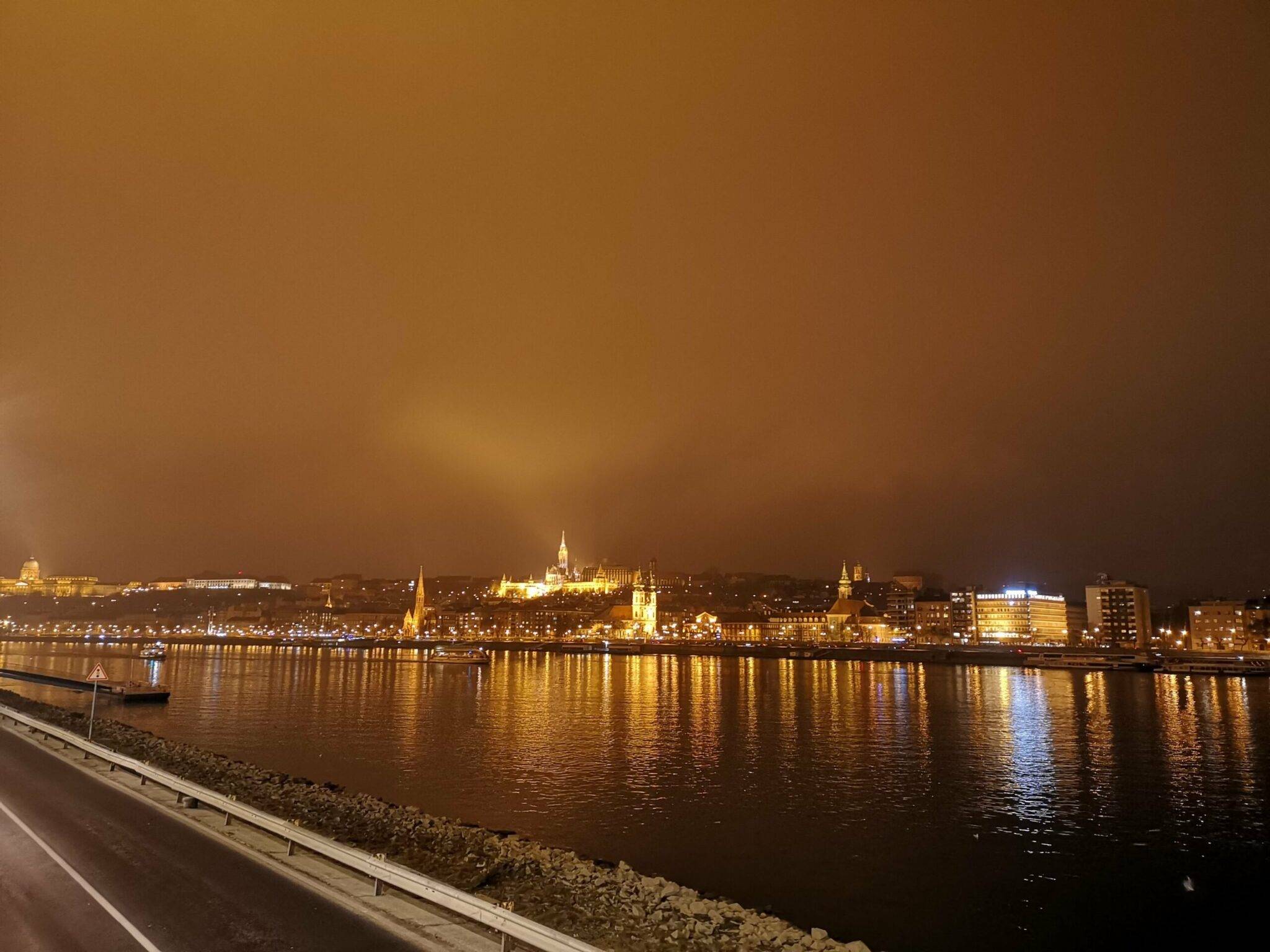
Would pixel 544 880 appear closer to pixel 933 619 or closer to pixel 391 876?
pixel 391 876

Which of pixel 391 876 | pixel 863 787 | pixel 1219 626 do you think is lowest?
pixel 863 787

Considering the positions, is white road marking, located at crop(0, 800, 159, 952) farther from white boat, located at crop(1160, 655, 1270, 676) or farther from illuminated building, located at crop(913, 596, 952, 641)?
illuminated building, located at crop(913, 596, 952, 641)

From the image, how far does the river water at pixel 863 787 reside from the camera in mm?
15758

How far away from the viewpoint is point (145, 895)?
31.8ft

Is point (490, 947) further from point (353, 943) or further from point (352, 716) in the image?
point (352, 716)

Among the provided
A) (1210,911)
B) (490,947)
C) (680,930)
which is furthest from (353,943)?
(1210,911)

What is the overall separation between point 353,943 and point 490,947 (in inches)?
51.7

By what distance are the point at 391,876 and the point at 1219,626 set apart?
165m

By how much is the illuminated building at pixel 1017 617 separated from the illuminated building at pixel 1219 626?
22138mm

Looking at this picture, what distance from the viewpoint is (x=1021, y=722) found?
44.2 meters

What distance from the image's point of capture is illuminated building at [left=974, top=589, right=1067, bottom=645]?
165m

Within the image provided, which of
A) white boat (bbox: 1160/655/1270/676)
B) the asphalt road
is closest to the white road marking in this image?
the asphalt road

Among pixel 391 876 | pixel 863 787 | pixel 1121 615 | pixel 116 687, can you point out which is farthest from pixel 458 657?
pixel 1121 615

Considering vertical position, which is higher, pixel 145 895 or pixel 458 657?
pixel 145 895
